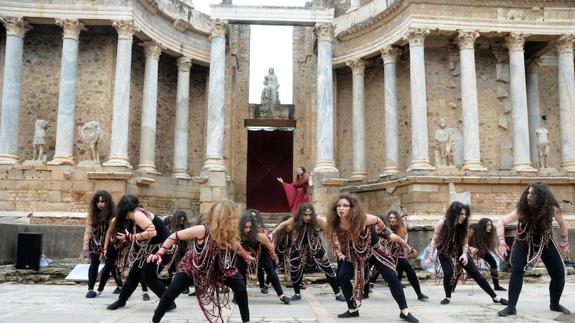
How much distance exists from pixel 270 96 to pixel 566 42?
1223 cm

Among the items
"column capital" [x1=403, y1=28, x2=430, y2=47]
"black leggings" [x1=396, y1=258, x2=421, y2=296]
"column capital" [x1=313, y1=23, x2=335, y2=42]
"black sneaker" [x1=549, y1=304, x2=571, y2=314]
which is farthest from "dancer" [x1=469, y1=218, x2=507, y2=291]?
"column capital" [x1=313, y1=23, x2=335, y2=42]

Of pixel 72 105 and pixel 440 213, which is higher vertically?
pixel 72 105

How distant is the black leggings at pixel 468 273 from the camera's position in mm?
7113

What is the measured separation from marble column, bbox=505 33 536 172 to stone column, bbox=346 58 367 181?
18.5ft

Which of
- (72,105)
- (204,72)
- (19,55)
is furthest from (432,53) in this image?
(19,55)

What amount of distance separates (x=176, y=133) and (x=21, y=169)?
6.19m

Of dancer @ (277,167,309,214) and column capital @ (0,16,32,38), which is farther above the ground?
column capital @ (0,16,32,38)

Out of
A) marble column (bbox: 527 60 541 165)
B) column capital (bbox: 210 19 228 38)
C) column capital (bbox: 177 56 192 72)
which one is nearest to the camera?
column capital (bbox: 210 19 228 38)

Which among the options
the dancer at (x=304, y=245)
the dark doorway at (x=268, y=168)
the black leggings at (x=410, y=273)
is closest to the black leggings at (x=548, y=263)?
the black leggings at (x=410, y=273)

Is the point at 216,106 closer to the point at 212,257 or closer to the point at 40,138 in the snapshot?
the point at 40,138

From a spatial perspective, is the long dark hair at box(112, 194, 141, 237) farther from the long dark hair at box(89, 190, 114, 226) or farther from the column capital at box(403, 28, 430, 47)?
the column capital at box(403, 28, 430, 47)

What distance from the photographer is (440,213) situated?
16781 mm

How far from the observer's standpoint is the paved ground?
5.81 m

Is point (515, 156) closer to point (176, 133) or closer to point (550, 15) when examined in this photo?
point (550, 15)
